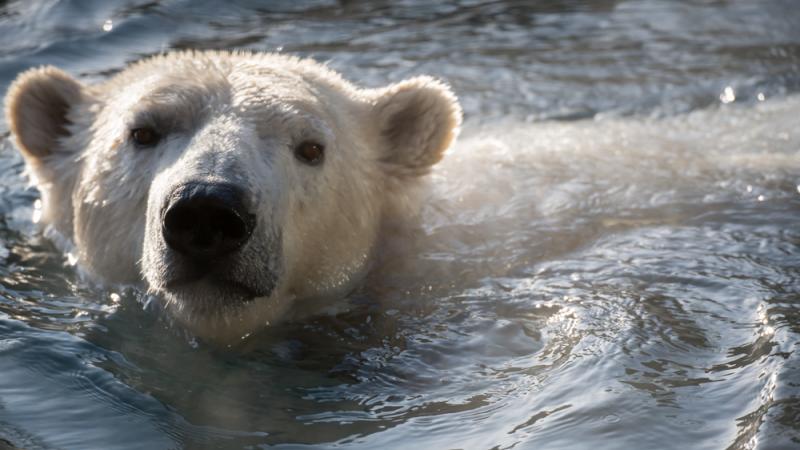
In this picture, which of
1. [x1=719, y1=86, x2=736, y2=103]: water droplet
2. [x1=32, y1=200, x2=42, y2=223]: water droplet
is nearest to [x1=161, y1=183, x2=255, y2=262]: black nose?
[x1=32, y1=200, x2=42, y2=223]: water droplet

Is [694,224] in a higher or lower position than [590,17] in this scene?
lower

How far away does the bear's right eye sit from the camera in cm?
461

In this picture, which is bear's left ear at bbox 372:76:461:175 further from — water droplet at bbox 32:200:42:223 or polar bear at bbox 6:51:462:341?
water droplet at bbox 32:200:42:223

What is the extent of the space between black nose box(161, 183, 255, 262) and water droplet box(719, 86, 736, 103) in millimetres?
5203

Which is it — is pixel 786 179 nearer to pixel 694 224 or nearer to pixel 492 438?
pixel 694 224

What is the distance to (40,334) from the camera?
457 centimetres

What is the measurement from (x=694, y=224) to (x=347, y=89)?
1.90 m

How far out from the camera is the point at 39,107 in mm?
5312

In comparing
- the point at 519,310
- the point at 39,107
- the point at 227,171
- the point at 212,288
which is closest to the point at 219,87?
the point at 227,171

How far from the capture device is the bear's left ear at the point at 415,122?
17.6ft

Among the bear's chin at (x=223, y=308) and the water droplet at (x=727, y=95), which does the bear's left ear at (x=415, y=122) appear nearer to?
the bear's chin at (x=223, y=308)

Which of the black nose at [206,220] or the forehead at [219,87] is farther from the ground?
the forehead at [219,87]

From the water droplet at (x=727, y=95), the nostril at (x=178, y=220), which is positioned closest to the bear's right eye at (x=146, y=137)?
the nostril at (x=178, y=220)

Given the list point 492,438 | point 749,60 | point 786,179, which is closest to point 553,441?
point 492,438
